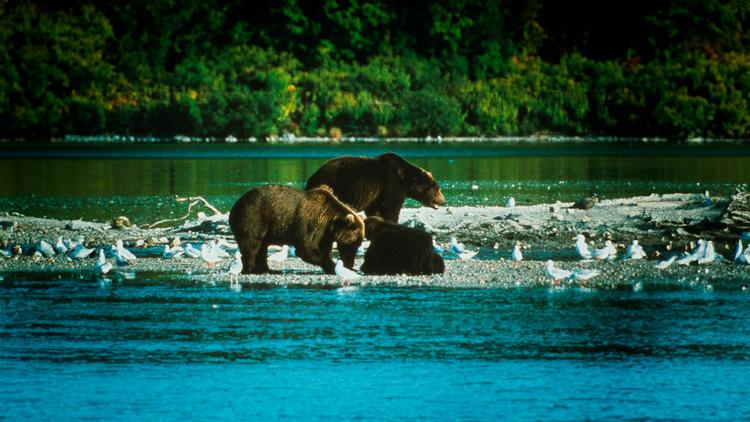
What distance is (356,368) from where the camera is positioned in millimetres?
11484

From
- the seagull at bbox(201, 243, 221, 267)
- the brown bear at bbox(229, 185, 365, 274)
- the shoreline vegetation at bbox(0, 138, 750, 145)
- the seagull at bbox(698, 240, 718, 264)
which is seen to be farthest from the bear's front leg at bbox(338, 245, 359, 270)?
the shoreline vegetation at bbox(0, 138, 750, 145)

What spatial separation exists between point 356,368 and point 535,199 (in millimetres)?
18766

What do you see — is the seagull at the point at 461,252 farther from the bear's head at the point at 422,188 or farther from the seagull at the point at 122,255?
the seagull at the point at 122,255

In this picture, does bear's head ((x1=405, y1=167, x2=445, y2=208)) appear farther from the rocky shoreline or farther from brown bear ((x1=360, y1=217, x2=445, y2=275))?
brown bear ((x1=360, y1=217, x2=445, y2=275))

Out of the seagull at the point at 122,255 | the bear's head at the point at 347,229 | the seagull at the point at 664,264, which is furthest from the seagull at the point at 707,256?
the seagull at the point at 122,255

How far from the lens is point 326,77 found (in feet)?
259

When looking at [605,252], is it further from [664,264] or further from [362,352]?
[362,352]

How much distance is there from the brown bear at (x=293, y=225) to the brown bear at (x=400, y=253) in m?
0.23

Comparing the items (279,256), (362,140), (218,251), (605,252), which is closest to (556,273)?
(605,252)

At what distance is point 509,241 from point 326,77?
5928 centimetres

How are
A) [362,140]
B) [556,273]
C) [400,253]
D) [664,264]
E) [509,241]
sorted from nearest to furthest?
[556,273] → [400,253] → [664,264] → [509,241] → [362,140]

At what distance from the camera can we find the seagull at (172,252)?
60.4ft

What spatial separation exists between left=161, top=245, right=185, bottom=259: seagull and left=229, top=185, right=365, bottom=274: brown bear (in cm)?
209

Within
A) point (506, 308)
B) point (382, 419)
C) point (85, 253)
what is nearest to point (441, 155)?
point (85, 253)
